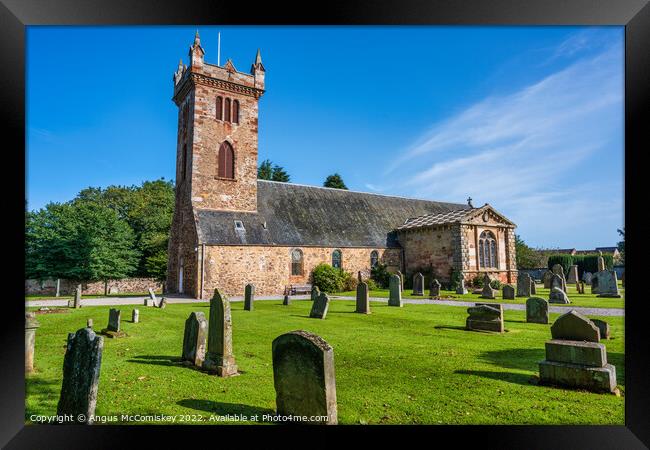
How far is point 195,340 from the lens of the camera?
7035 mm

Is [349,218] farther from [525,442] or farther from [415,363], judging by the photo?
[525,442]

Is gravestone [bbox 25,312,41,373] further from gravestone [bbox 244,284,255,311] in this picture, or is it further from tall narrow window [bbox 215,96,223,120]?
tall narrow window [bbox 215,96,223,120]

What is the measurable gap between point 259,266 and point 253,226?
2.57 metres

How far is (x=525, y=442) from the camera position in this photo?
14.2 ft

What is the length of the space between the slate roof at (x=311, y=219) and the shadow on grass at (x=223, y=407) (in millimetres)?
15871

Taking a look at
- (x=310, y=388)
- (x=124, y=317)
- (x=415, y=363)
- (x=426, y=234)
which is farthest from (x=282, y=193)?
(x=310, y=388)

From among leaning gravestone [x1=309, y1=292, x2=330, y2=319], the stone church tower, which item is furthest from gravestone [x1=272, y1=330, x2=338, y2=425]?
the stone church tower

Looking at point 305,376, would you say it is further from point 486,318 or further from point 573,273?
point 573,273

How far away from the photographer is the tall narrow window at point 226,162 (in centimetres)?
2288

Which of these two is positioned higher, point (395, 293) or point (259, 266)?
point (259, 266)

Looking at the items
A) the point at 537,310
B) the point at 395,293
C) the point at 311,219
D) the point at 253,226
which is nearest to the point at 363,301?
the point at 395,293
